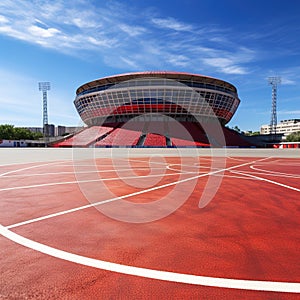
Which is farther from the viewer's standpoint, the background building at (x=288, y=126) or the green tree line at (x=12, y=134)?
the background building at (x=288, y=126)

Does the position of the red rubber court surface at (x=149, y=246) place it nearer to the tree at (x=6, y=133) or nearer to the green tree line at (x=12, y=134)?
the tree at (x=6, y=133)

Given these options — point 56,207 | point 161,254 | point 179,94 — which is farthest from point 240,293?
point 179,94

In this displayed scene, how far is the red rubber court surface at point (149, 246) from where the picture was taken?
116 inches

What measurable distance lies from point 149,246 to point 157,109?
58.4 m

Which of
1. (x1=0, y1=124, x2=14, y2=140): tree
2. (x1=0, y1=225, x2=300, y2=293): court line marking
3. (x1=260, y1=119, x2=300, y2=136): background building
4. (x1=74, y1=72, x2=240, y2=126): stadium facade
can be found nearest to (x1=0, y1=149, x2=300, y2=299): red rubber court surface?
(x1=0, y1=225, x2=300, y2=293): court line marking

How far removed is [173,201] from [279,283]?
4.16 metres

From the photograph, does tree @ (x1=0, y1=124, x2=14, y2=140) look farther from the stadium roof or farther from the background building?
the background building

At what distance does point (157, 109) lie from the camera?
61.2 meters

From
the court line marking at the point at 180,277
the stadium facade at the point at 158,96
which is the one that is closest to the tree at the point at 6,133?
the stadium facade at the point at 158,96

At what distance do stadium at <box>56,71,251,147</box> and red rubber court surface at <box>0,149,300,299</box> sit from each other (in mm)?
48285

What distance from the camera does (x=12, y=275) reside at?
319cm

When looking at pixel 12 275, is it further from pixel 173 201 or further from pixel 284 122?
pixel 284 122

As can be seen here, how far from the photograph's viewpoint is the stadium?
57.9m

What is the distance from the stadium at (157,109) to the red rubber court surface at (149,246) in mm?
48285
